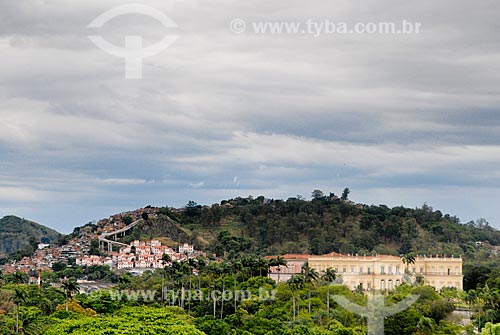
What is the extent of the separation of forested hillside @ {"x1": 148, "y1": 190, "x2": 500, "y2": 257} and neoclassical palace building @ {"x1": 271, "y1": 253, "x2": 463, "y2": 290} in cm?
2557

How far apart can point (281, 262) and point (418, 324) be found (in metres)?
33.9

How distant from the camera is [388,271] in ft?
313

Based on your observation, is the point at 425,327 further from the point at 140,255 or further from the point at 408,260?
the point at 140,255

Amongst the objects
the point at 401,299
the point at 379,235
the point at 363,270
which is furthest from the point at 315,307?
the point at 379,235

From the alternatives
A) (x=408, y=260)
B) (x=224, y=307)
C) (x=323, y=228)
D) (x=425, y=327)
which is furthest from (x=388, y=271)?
(x=323, y=228)

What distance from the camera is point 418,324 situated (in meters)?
54.8

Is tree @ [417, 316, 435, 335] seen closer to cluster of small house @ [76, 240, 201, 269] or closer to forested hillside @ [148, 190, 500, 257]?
forested hillside @ [148, 190, 500, 257]

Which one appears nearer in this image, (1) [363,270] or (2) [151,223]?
(1) [363,270]

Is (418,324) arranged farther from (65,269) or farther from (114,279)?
(65,269)

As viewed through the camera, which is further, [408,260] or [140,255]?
[140,255]

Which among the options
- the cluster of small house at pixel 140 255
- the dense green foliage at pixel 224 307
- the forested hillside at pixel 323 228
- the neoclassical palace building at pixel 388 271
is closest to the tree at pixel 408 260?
the neoclassical palace building at pixel 388 271

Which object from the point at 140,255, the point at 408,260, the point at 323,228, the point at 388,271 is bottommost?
the point at 388,271

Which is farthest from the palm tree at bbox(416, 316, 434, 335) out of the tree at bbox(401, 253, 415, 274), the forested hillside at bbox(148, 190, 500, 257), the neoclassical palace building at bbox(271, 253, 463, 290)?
the forested hillside at bbox(148, 190, 500, 257)

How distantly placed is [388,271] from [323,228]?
55377 millimetres
